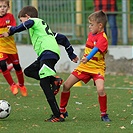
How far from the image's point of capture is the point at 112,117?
9.48 meters

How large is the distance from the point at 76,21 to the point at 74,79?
7188 millimetres

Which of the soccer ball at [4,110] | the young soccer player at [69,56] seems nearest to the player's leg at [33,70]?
the young soccer player at [69,56]

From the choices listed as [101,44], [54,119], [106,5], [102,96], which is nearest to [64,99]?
[54,119]

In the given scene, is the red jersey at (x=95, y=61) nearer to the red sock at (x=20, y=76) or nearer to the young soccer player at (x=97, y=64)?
the young soccer player at (x=97, y=64)

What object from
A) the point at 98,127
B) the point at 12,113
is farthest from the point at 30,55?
the point at 98,127

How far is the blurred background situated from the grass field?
232cm

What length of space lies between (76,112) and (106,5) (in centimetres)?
626

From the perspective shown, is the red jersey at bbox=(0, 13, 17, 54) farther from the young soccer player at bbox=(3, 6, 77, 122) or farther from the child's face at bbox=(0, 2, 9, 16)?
the young soccer player at bbox=(3, 6, 77, 122)

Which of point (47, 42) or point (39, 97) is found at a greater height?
point (47, 42)

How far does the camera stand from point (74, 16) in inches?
639

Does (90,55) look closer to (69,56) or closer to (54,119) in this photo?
(69,56)

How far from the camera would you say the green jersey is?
905 cm

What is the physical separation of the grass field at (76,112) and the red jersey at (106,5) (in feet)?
8.23

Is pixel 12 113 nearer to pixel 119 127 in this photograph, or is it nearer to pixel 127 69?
pixel 119 127
